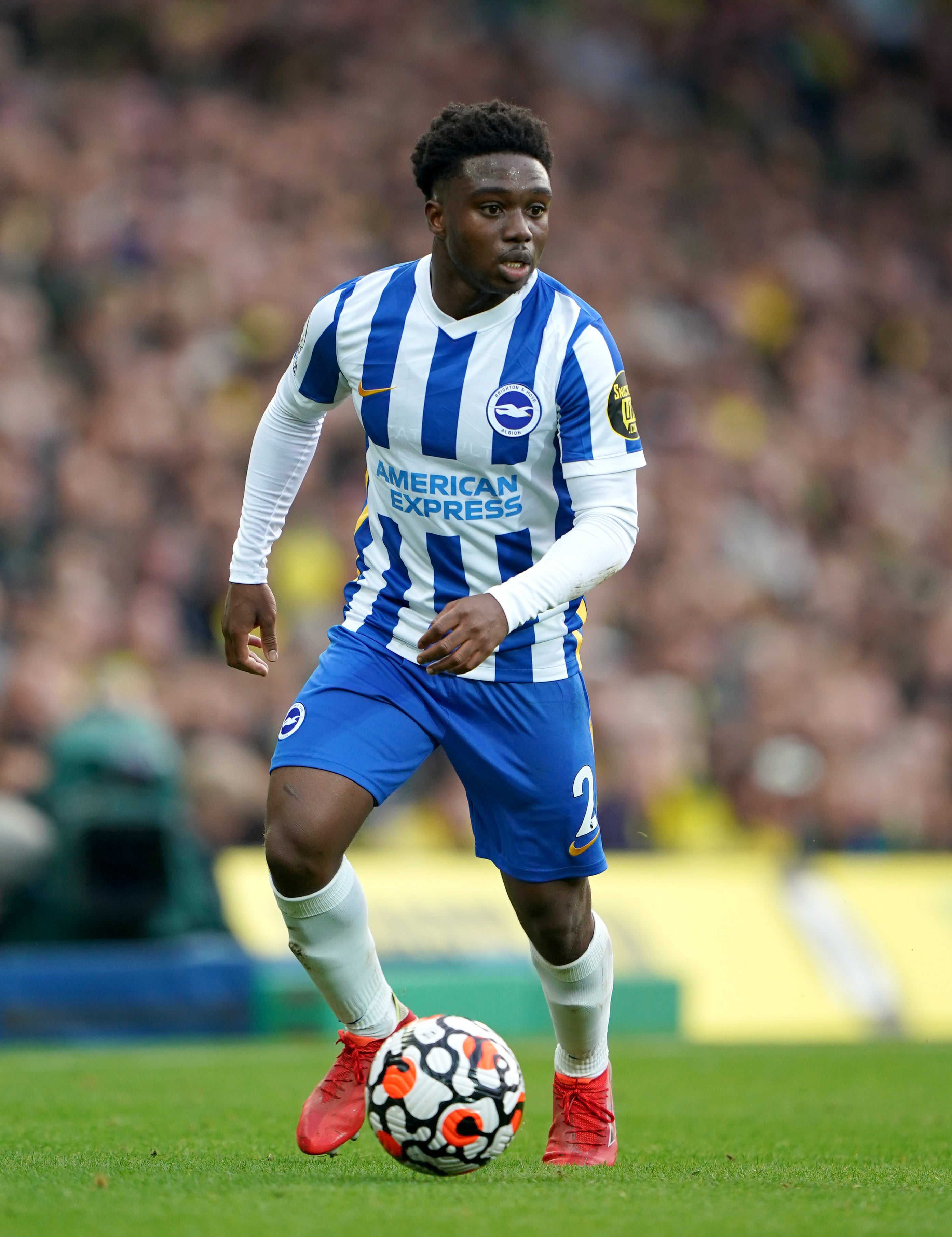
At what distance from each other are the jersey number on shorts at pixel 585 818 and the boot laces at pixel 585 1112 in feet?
2.25

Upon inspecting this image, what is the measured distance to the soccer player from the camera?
4387 mm

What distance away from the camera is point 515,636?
457cm

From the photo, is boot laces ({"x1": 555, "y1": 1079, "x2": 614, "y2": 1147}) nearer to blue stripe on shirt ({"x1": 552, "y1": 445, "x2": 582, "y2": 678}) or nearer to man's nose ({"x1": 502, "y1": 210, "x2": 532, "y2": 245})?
blue stripe on shirt ({"x1": 552, "y1": 445, "x2": 582, "y2": 678})

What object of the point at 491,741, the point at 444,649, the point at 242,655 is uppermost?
the point at 444,649

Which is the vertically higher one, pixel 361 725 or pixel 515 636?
pixel 515 636

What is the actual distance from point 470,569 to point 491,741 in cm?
45

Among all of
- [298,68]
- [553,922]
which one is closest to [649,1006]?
[553,922]

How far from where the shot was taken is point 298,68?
50.9ft

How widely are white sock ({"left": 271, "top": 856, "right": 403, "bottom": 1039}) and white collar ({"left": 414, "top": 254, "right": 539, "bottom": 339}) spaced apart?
4.58 feet

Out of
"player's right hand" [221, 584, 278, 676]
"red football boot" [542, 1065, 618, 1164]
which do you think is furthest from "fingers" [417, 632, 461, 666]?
"red football boot" [542, 1065, 618, 1164]

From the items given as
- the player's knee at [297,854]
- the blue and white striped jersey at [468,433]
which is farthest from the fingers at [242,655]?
the player's knee at [297,854]

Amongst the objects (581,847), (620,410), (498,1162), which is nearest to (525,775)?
(581,847)

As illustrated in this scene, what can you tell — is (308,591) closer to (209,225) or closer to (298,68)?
(209,225)

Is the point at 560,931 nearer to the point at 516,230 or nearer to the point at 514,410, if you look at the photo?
the point at 514,410
